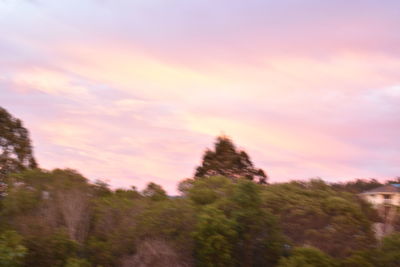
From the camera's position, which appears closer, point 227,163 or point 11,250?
point 11,250

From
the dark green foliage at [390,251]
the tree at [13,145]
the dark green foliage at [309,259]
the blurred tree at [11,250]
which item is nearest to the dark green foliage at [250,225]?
the dark green foliage at [309,259]

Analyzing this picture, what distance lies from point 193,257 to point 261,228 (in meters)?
2.16

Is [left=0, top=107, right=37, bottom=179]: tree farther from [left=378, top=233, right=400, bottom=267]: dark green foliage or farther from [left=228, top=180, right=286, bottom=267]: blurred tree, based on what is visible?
[left=378, top=233, right=400, bottom=267]: dark green foliage

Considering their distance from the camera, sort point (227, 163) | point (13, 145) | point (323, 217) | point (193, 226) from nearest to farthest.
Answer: point (193, 226), point (323, 217), point (13, 145), point (227, 163)

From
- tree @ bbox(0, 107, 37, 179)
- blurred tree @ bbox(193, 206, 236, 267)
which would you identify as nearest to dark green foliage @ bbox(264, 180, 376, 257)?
blurred tree @ bbox(193, 206, 236, 267)

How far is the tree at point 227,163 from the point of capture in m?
27.2

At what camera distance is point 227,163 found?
27078mm

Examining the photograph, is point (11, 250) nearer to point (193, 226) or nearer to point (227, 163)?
point (193, 226)

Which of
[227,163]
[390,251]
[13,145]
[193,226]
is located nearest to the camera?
[390,251]

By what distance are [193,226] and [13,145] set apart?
957cm

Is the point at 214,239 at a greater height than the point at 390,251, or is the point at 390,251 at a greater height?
the point at 390,251

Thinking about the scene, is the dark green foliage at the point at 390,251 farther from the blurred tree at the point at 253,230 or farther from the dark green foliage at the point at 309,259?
the blurred tree at the point at 253,230

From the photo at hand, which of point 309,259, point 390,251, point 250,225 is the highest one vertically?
point 250,225

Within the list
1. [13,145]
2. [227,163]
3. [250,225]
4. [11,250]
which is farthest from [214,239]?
[227,163]
